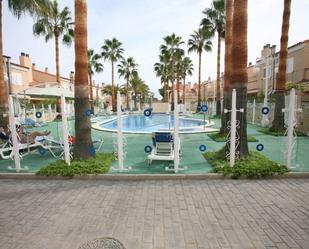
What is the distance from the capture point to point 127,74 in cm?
4956

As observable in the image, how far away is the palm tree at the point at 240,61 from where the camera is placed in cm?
638

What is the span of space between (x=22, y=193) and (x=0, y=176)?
1669mm

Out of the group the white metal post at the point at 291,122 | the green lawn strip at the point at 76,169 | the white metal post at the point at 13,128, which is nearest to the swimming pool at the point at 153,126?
the green lawn strip at the point at 76,169

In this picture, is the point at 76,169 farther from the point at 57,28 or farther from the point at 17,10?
the point at 57,28

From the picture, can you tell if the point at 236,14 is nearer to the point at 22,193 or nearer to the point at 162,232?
the point at 162,232

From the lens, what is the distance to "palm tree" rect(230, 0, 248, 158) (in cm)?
638

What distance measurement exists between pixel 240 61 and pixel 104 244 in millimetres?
5827

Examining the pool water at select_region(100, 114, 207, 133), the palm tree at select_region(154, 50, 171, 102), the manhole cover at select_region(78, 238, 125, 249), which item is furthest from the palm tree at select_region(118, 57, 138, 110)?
the manhole cover at select_region(78, 238, 125, 249)

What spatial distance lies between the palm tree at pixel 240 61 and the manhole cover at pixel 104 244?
15.0 ft

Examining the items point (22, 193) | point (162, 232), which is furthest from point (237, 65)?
point (22, 193)

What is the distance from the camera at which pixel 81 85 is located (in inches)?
256

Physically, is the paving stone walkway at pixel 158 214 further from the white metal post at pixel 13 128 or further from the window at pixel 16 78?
the window at pixel 16 78

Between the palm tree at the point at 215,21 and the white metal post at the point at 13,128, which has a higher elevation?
the palm tree at the point at 215,21

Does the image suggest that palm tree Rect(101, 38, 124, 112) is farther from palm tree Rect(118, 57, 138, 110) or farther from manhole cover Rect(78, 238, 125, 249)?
manhole cover Rect(78, 238, 125, 249)
